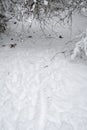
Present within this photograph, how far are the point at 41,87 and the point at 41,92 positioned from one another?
0.16m

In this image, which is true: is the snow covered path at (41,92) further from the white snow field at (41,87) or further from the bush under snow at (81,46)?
the bush under snow at (81,46)

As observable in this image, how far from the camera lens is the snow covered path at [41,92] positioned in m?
3.27

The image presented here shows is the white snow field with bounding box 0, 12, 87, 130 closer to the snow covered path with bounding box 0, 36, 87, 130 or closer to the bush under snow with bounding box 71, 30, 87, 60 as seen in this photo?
the snow covered path with bounding box 0, 36, 87, 130

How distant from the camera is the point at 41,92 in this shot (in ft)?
12.7

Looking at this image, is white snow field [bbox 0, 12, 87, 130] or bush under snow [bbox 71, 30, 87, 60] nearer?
white snow field [bbox 0, 12, 87, 130]

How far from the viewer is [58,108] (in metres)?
3.46

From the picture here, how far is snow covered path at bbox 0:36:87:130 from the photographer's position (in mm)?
3266

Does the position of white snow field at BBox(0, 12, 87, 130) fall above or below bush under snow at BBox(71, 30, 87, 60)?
below

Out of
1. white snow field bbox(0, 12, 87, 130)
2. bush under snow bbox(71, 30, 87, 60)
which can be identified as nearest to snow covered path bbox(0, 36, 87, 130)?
white snow field bbox(0, 12, 87, 130)

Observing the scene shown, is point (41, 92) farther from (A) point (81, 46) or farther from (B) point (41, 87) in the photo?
(A) point (81, 46)

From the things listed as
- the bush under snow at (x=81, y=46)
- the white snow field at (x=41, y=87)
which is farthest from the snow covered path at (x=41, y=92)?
the bush under snow at (x=81, y=46)

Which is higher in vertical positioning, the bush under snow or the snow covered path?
the bush under snow

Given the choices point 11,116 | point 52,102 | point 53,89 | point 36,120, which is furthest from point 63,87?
point 11,116

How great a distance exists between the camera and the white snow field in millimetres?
3281
